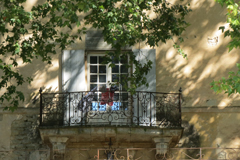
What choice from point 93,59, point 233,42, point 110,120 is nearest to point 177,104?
point 110,120

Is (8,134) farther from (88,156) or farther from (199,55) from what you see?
(199,55)

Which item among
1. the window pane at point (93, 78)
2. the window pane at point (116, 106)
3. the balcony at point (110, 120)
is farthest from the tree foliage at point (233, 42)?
the window pane at point (93, 78)

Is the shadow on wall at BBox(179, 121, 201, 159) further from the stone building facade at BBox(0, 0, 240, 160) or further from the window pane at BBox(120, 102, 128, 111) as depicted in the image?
the window pane at BBox(120, 102, 128, 111)

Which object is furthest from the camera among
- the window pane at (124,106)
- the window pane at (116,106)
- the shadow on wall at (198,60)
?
the shadow on wall at (198,60)

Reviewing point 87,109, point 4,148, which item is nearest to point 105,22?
point 87,109

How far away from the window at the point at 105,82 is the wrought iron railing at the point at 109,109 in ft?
0.12

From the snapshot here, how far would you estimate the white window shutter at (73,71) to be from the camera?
1234cm

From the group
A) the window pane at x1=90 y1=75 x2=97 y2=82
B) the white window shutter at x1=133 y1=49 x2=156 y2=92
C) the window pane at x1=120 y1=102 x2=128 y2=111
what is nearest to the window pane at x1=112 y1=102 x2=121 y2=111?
the window pane at x1=120 y1=102 x2=128 y2=111

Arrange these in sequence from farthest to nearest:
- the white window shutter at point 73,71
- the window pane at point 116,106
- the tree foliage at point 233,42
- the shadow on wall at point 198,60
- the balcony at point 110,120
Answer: the shadow on wall at point 198,60, the white window shutter at point 73,71, the window pane at point 116,106, the balcony at point 110,120, the tree foliage at point 233,42

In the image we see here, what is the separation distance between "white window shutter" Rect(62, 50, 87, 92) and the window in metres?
0.26

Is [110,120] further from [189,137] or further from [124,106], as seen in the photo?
[189,137]

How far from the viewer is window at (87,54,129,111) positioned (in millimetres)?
12141

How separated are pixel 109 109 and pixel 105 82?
108cm

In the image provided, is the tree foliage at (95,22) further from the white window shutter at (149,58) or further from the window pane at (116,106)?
the window pane at (116,106)
